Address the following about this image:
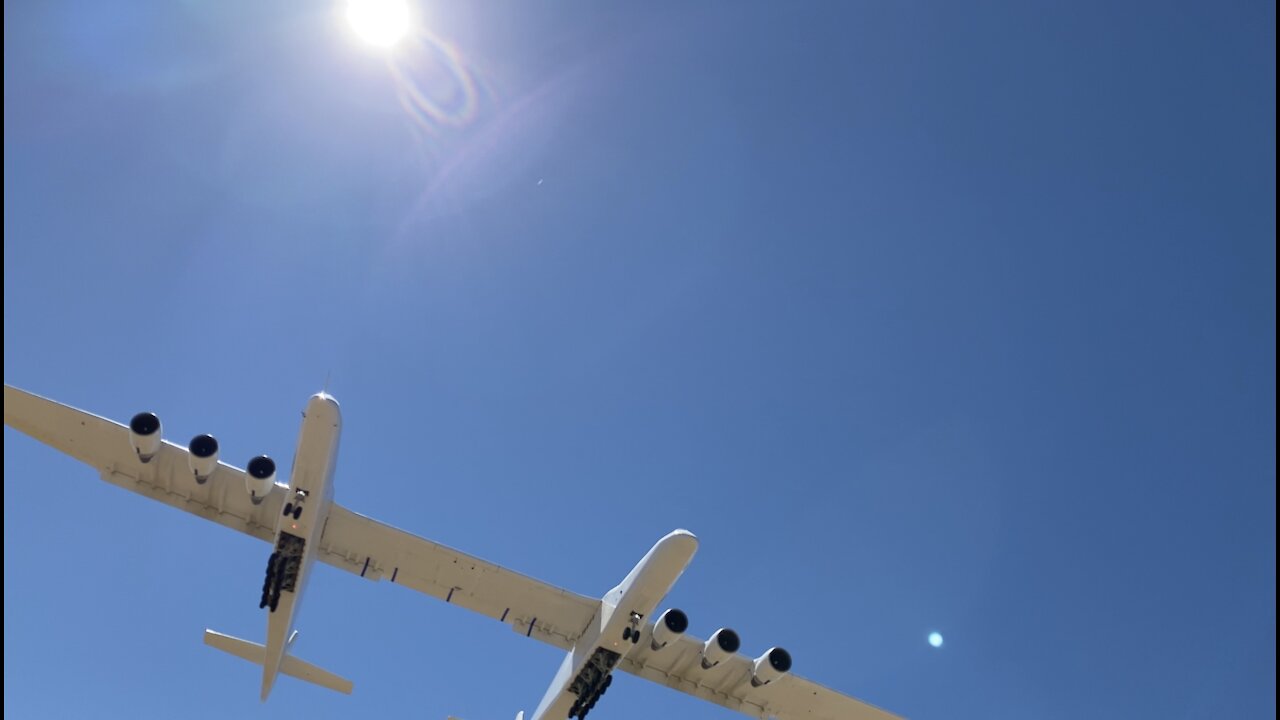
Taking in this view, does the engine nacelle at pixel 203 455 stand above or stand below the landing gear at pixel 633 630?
above

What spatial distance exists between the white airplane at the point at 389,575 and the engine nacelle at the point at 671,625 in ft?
0.08

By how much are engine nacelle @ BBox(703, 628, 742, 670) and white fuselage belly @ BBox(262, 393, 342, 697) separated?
30.8ft

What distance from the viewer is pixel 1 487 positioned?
38.0 feet

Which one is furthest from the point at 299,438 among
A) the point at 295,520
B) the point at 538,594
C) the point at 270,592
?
the point at 538,594

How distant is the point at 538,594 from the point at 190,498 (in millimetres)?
8290

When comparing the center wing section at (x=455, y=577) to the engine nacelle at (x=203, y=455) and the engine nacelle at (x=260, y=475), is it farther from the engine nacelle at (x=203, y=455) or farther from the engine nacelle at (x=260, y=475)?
the engine nacelle at (x=203, y=455)

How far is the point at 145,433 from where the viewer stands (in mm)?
18375

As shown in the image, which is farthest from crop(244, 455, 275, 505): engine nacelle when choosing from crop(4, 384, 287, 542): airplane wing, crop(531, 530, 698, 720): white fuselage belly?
crop(531, 530, 698, 720): white fuselage belly

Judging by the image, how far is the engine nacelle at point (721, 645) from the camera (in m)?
20.8

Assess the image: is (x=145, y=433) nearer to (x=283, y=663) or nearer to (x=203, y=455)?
(x=203, y=455)

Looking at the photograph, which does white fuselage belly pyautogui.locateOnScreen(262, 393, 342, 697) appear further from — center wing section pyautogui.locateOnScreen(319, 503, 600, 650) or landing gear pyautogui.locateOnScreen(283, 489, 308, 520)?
center wing section pyautogui.locateOnScreen(319, 503, 600, 650)

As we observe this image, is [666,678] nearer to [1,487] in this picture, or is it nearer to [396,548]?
[396,548]

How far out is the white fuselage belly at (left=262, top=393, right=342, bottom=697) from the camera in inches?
693

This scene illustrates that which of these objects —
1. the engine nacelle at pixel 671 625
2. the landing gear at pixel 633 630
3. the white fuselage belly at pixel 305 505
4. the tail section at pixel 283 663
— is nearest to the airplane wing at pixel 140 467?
the white fuselage belly at pixel 305 505
